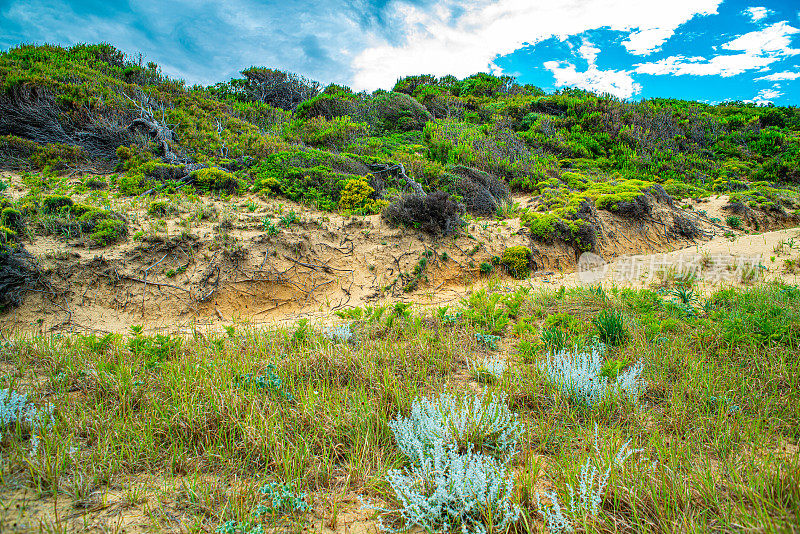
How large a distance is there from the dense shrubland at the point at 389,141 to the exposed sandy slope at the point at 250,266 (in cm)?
74

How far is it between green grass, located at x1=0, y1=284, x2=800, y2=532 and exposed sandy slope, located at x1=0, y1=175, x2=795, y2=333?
1850mm

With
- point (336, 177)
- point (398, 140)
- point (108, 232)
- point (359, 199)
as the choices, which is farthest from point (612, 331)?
point (398, 140)

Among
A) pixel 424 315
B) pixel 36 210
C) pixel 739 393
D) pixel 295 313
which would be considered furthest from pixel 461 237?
pixel 36 210

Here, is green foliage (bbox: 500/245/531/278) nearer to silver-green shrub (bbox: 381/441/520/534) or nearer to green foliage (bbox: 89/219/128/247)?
silver-green shrub (bbox: 381/441/520/534)

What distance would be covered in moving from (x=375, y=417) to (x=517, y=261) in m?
6.09

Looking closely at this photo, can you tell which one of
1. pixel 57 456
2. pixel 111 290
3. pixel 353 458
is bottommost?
pixel 353 458

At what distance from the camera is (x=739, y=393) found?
2.76 metres

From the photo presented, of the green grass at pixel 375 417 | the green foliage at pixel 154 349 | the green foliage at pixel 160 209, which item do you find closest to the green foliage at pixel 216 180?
the green foliage at pixel 160 209

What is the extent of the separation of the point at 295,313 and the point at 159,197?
4434mm

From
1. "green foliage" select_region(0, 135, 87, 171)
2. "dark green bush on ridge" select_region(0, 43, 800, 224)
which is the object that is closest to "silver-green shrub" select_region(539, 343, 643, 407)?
"dark green bush on ridge" select_region(0, 43, 800, 224)

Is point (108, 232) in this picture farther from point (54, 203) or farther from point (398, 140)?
point (398, 140)

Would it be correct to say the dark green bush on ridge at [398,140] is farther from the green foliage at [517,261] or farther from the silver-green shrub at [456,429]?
the silver-green shrub at [456,429]

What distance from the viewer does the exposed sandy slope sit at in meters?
5.48

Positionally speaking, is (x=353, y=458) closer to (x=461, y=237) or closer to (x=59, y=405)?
(x=59, y=405)
